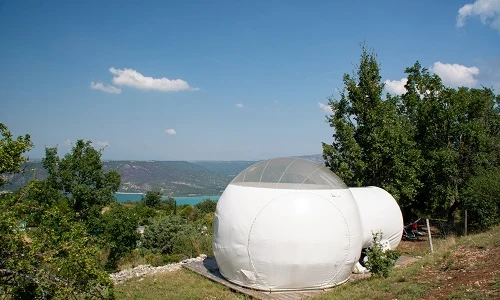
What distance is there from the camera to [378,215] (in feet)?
36.9

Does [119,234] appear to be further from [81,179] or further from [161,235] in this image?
[81,179]

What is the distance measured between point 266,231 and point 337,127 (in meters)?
9.94

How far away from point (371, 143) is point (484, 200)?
17.1 ft

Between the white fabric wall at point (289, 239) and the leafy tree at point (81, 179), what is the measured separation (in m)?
23.3

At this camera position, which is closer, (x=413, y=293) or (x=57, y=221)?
(x=57, y=221)

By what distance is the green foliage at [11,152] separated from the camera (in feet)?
17.4

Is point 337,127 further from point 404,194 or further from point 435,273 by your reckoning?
point 435,273

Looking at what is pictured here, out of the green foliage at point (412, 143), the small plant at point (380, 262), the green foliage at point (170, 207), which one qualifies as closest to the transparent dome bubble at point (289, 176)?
the small plant at point (380, 262)

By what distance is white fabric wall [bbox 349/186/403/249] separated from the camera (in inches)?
426

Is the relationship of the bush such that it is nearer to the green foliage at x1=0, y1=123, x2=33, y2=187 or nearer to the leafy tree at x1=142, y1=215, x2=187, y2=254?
the leafy tree at x1=142, y1=215, x2=187, y2=254

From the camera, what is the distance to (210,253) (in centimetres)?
1420

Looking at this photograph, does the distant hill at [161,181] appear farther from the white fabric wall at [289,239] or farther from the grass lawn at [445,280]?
the grass lawn at [445,280]

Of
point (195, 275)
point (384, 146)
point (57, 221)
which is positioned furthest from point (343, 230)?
point (384, 146)

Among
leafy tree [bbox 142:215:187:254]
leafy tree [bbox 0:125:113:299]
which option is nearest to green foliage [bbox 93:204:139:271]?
leafy tree [bbox 142:215:187:254]
